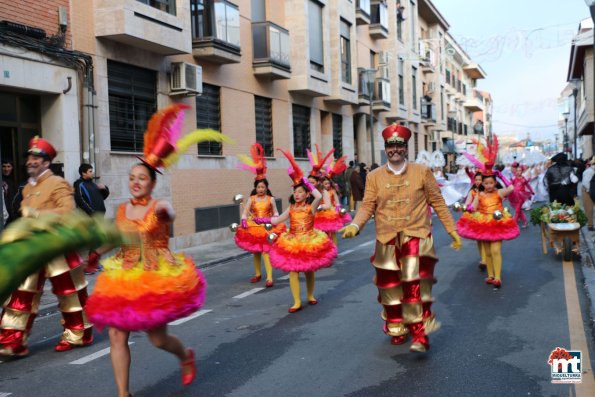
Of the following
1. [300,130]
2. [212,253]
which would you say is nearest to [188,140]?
[212,253]

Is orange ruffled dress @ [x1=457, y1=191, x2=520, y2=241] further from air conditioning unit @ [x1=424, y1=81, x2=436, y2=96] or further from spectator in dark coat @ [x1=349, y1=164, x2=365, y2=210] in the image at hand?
air conditioning unit @ [x1=424, y1=81, x2=436, y2=96]

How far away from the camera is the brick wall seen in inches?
436

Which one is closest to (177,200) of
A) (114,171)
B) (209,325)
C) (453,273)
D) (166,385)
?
(114,171)

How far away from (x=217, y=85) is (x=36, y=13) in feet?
21.1

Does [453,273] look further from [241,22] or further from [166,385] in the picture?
[241,22]

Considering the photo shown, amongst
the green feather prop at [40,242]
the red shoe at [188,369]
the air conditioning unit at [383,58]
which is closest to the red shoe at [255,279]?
the red shoe at [188,369]

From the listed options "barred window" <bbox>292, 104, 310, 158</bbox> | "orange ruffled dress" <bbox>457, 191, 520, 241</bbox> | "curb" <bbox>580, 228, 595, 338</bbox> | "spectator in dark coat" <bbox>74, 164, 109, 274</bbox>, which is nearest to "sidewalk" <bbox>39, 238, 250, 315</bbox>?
"spectator in dark coat" <bbox>74, 164, 109, 274</bbox>

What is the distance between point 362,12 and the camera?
28.8 metres

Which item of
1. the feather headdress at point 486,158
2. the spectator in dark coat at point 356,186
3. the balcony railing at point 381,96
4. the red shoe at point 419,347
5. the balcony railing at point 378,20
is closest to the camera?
the red shoe at point 419,347

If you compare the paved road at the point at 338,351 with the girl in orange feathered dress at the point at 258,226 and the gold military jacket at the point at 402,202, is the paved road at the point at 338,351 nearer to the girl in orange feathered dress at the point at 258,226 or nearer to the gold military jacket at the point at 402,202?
the girl in orange feathered dress at the point at 258,226

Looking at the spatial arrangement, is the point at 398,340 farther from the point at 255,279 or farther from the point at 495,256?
the point at 255,279

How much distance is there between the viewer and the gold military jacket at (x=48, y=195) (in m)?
6.27

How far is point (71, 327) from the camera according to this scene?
6.57 m

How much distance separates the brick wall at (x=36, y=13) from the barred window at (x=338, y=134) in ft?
52.3
